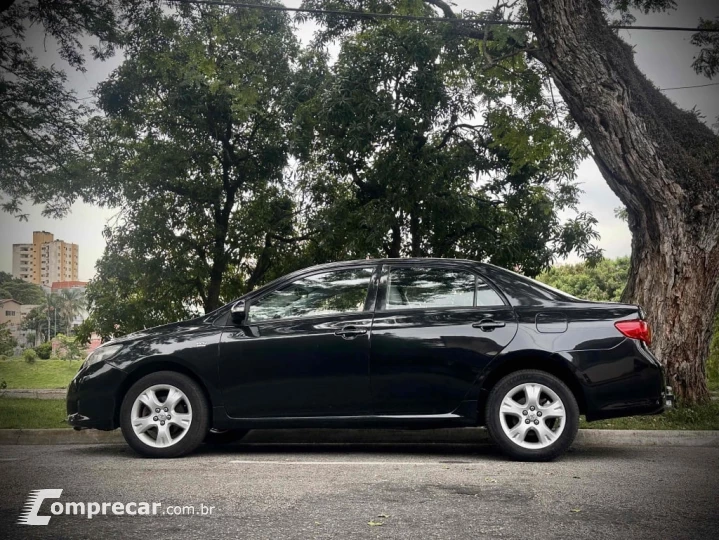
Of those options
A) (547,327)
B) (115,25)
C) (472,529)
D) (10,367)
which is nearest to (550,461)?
(547,327)

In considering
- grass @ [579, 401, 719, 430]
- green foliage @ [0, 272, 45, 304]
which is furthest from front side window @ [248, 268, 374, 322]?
green foliage @ [0, 272, 45, 304]

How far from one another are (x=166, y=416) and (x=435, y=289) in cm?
260

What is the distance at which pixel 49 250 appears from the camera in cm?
2734

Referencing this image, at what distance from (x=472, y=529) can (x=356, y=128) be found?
511 inches

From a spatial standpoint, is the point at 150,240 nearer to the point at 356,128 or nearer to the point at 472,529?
the point at 356,128

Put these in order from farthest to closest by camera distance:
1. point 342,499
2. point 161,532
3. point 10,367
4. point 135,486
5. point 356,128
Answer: point 10,367
point 356,128
point 135,486
point 342,499
point 161,532

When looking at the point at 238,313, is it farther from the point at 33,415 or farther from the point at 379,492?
the point at 33,415

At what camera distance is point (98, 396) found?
24.0 feet

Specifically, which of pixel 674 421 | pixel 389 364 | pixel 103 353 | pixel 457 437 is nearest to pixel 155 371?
pixel 103 353

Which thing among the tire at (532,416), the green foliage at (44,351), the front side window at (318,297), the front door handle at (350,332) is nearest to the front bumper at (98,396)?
the front side window at (318,297)

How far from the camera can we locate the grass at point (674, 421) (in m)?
8.68

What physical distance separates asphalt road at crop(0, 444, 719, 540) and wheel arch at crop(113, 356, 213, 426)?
495mm

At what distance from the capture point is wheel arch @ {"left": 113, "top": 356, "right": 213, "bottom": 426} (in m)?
7.27

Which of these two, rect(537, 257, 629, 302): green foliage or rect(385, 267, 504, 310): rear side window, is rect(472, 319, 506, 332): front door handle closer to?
rect(385, 267, 504, 310): rear side window
